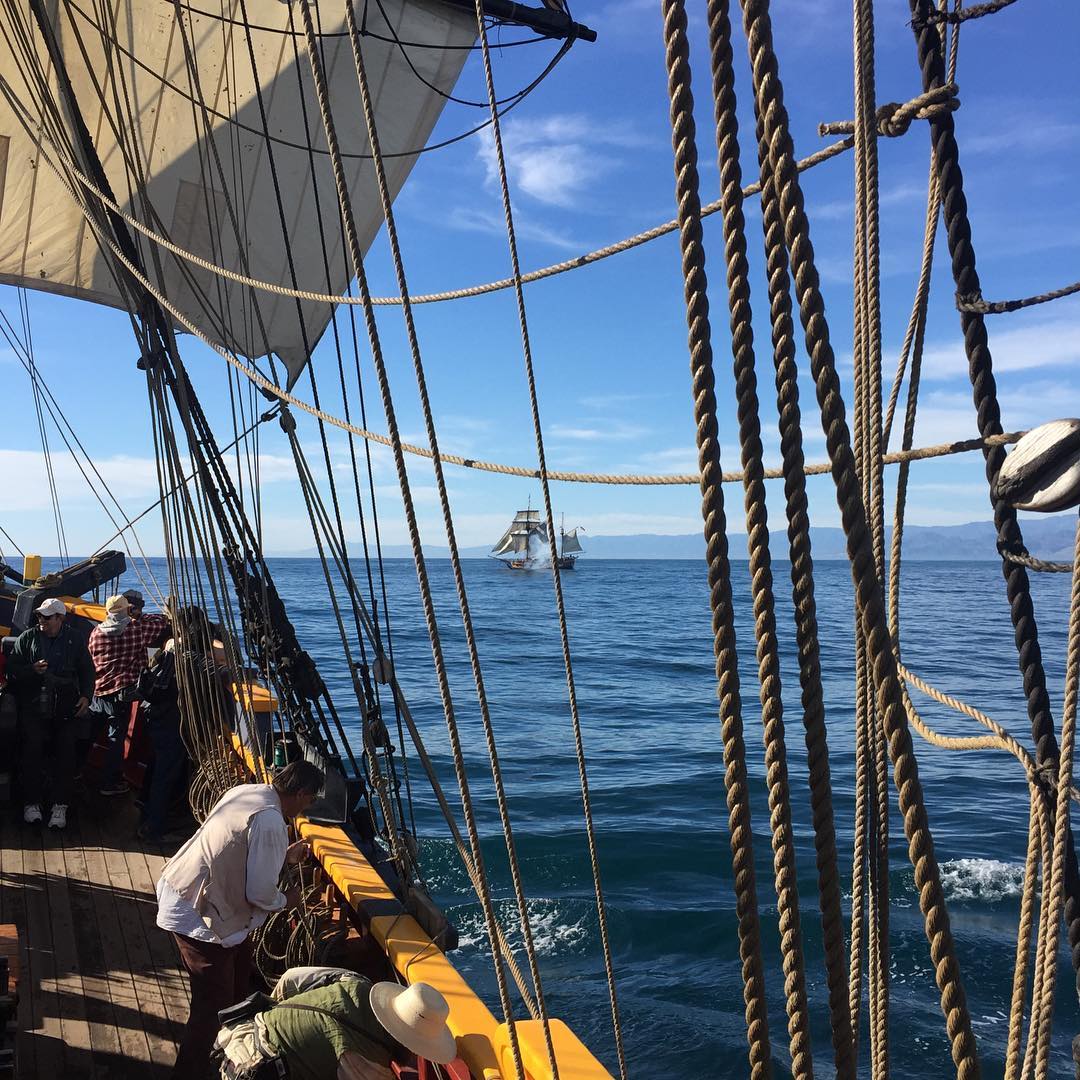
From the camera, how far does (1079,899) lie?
2.33 meters

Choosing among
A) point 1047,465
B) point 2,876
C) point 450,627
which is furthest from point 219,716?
point 450,627

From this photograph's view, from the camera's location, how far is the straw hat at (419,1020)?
2.57 meters

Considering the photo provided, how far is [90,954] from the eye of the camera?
4.08 metres

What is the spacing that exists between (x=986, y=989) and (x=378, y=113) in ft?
39.5

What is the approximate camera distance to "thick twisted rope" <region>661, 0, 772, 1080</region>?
123cm

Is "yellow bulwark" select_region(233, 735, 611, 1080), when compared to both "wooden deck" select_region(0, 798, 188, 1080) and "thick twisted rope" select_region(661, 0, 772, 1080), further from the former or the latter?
"thick twisted rope" select_region(661, 0, 772, 1080)

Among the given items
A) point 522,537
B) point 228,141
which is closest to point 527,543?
point 522,537

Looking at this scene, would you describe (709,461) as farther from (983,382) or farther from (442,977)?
(442,977)

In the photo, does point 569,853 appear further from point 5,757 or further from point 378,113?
point 378,113

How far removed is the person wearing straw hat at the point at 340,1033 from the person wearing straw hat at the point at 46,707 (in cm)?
329

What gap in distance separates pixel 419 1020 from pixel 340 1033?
29 centimetres

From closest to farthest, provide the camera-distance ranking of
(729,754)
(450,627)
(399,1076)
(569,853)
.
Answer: (729,754) → (399,1076) → (569,853) → (450,627)

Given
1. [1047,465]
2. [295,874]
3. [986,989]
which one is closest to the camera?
[1047,465]

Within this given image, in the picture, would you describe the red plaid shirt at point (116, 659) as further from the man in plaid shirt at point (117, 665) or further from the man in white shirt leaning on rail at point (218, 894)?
the man in white shirt leaning on rail at point (218, 894)
